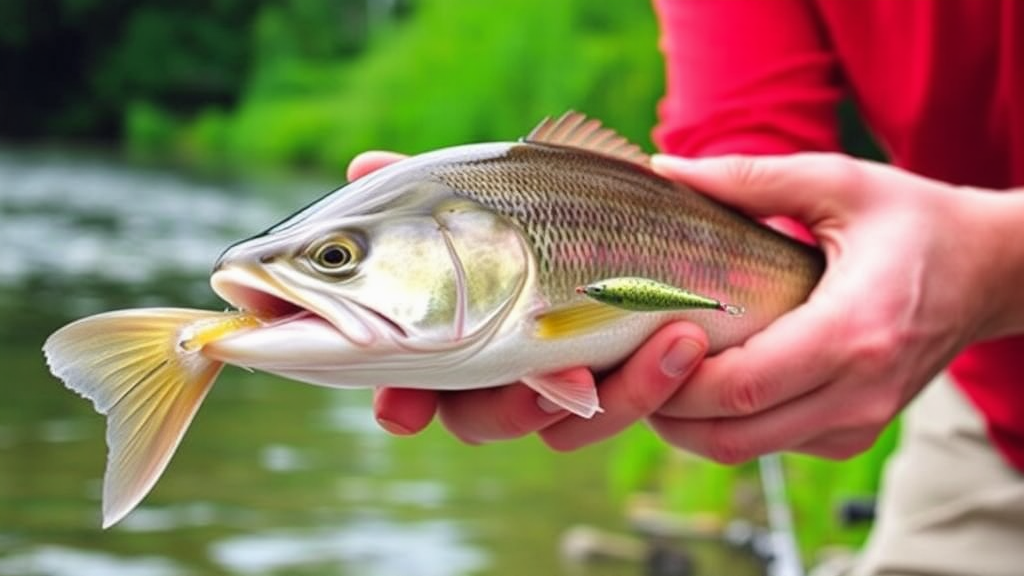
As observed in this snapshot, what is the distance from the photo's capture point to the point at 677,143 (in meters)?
2.39

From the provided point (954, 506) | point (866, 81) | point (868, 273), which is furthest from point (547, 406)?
point (954, 506)

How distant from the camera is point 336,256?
4.90 feet

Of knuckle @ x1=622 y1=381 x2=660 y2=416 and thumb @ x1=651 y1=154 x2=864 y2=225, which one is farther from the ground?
thumb @ x1=651 y1=154 x2=864 y2=225

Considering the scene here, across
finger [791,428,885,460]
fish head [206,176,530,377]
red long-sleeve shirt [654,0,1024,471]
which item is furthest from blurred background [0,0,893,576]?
fish head [206,176,530,377]

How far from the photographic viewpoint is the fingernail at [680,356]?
69.5 inches

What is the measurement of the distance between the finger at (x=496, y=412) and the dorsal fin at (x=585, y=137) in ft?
0.83

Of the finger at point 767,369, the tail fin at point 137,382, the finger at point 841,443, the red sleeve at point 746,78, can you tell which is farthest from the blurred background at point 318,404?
the tail fin at point 137,382

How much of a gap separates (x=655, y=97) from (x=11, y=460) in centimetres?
745

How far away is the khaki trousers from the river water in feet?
14.8

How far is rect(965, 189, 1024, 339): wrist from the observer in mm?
1975

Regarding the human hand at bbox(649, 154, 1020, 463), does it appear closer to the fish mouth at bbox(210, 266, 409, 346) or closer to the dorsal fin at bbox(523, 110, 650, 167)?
the dorsal fin at bbox(523, 110, 650, 167)

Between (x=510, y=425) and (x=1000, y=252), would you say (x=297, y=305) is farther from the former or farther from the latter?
(x=1000, y=252)

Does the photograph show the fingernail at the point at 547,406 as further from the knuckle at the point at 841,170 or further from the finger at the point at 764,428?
the knuckle at the point at 841,170

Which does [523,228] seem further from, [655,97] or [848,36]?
[655,97]
